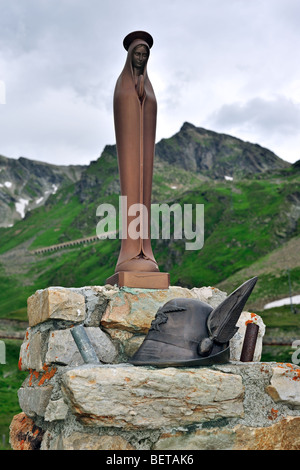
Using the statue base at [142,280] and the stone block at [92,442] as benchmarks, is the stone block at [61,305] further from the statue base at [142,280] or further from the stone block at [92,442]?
the stone block at [92,442]

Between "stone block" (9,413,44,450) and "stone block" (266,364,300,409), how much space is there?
78.8 inches

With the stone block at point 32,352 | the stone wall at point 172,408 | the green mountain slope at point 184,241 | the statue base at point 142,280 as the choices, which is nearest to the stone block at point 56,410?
the stone wall at point 172,408

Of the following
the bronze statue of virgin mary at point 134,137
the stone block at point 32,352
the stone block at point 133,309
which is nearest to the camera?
the stone block at point 32,352

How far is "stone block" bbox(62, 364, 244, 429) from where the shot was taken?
3.02 m

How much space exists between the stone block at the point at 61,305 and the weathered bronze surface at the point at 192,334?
1.03 m

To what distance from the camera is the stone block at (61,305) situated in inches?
162

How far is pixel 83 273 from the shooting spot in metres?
113

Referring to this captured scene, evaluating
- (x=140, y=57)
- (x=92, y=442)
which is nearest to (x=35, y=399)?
(x=92, y=442)

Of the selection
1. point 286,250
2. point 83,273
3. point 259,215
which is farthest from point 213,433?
point 83,273

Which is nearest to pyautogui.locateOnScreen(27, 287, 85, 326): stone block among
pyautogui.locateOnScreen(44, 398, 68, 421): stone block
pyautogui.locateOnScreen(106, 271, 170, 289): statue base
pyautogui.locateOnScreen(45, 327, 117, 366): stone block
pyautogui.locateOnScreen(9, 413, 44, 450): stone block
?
pyautogui.locateOnScreen(45, 327, 117, 366): stone block

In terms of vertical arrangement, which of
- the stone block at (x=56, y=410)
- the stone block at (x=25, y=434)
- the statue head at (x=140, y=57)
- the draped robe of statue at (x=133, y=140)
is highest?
the statue head at (x=140, y=57)

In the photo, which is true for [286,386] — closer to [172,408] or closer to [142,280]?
[172,408]

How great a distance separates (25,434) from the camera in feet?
13.3
